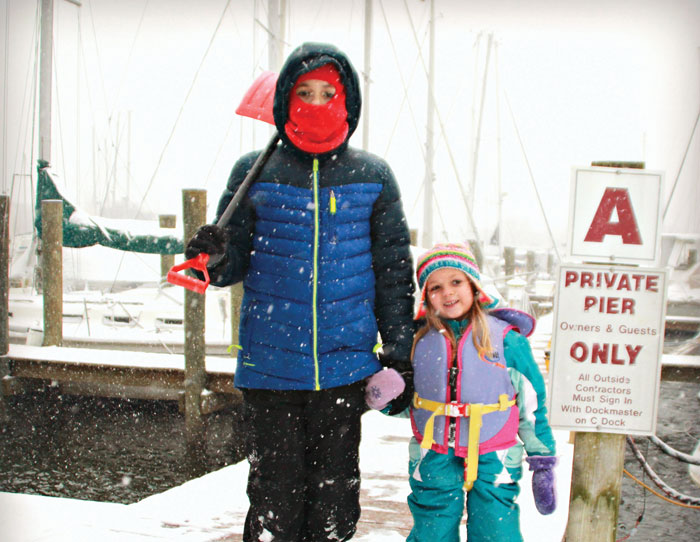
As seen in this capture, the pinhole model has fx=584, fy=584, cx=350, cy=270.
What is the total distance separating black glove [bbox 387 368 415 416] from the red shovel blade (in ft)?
3.38

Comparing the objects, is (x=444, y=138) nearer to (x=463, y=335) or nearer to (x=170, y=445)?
(x=170, y=445)

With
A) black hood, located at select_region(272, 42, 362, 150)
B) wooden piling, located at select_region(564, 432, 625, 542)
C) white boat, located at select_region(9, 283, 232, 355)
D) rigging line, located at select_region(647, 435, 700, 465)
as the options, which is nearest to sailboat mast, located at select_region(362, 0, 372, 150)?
white boat, located at select_region(9, 283, 232, 355)

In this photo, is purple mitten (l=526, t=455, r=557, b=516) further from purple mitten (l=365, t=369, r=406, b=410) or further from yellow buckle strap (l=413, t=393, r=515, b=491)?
purple mitten (l=365, t=369, r=406, b=410)

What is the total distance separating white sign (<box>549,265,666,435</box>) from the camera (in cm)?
170

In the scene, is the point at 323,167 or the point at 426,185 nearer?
the point at 323,167

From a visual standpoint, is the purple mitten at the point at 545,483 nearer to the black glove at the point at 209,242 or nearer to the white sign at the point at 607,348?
the white sign at the point at 607,348

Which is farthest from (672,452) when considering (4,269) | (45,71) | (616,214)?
(45,71)

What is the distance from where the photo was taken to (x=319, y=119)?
6.13ft

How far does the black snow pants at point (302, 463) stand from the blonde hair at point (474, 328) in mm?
322

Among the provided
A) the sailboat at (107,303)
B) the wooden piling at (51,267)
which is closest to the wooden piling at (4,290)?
the wooden piling at (51,267)

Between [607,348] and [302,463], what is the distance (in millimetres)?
1011

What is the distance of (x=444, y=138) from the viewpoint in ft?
41.5

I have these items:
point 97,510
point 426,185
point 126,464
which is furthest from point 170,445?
point 426,185

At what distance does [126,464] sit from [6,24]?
5.43 metres
